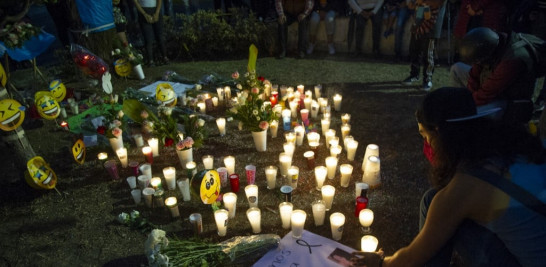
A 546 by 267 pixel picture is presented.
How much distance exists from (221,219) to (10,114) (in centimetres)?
263

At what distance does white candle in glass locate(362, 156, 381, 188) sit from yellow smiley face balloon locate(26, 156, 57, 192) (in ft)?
11.7

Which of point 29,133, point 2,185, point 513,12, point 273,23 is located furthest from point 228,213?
point 273,23

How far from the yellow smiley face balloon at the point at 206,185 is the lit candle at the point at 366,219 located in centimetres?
144

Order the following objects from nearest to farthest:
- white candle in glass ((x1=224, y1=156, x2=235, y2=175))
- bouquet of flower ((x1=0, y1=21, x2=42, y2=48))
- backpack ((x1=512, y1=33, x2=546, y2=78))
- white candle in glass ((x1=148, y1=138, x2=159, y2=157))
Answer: backpack ((x1=512, y1=33, x2=546, y2=78))
white candle in glass ((x1=224, y1=156, x2=235, y2=175))
white candle in glass ((x1=148, y1=138, x2=159, y2=157))
bouquet of flower ((x1=0, y1=21, x2=42, y2=48))

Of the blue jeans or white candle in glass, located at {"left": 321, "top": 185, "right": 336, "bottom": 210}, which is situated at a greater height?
the blue jeans

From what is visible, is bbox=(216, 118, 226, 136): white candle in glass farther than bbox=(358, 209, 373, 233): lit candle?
Yes

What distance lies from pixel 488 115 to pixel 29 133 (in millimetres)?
6670

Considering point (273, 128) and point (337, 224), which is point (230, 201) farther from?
point (273, 128)

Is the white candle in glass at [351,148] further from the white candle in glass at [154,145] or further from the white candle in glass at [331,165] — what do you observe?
the white candle in glass at [154,145]

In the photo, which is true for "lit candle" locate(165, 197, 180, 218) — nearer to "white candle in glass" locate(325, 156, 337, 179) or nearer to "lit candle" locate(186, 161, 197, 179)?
"lit candle" locate(186, 161, 197, 179)

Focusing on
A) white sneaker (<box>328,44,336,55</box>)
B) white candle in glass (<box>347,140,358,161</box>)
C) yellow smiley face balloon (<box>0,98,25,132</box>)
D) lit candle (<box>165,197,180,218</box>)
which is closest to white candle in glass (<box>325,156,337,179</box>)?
white candle in glass (<box>347,140,358,161</box>)

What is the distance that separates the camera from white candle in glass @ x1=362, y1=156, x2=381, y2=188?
3.99 meters

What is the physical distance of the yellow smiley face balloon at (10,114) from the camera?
3.87 metres

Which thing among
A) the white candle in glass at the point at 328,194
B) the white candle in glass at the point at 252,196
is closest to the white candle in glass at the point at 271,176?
the white candle in glass at the point at 252,196
